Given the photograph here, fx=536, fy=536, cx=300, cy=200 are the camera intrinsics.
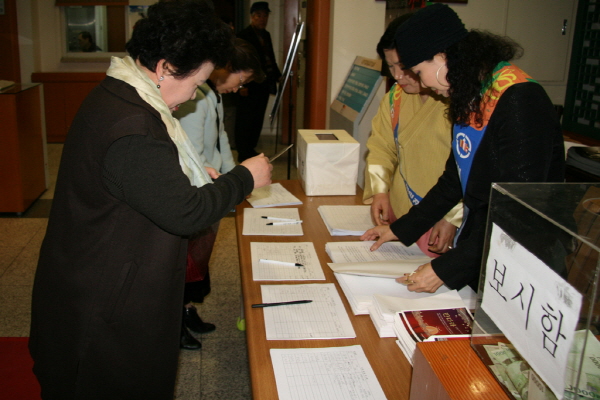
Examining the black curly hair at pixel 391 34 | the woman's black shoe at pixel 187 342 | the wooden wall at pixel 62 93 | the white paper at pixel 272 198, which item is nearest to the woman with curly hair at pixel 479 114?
the black curly hair at pixel 391 34

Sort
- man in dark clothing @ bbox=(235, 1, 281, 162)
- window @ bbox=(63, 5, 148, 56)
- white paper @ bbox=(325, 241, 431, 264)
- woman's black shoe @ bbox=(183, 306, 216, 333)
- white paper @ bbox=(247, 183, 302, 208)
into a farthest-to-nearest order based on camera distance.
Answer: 1. window @ bbox=(63, 5, 148, 56)
2. man in dark clothing @ bbox=(235, 1, 281, 162)
3. woman's black shoe @ bbox=(183, 306, 216, 333)
4. white paper @ bbox=(247, 183, 302, 208)
5. white paper @ bbox=(325, 241, 431, 264)

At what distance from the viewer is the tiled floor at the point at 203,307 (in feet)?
7.24

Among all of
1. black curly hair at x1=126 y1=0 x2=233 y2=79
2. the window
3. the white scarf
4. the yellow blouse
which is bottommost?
the yellow blouse

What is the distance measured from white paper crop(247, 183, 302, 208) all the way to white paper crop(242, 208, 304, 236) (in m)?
0.06

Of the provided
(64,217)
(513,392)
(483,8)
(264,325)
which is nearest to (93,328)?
(64,217)

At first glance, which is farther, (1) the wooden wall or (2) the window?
(2) the window

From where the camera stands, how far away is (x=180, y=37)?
3.76 ft

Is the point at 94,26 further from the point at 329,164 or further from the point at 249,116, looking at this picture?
the point at 329,164

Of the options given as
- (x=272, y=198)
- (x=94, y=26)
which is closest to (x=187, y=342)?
(x=272, y=198)

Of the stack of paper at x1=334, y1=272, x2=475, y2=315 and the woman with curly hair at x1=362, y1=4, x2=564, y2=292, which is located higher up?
the woman with curly hair at x1=362, y1=4, x2=564, y2=292

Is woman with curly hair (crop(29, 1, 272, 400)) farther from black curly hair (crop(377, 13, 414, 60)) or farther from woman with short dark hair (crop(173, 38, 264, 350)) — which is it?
woman with short dark hair (crop(173, 38, 264, 350))

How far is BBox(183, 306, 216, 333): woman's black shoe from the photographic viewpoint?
101 inches

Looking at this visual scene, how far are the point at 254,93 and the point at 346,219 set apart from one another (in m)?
3.76

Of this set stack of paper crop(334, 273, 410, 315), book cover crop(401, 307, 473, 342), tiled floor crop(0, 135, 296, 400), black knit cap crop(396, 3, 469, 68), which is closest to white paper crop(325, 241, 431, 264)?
stack of paper crop(334, 273, 410, 315)
